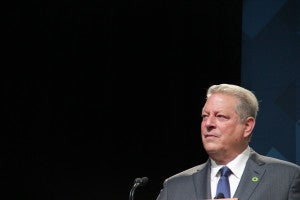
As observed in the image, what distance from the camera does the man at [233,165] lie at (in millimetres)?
2693

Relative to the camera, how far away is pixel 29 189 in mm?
4684

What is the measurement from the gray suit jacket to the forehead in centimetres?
30

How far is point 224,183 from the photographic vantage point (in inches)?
109

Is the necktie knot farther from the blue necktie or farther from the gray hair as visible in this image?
the gray hair

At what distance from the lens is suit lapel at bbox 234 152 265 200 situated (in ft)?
8.82

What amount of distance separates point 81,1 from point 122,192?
1913 millimetres

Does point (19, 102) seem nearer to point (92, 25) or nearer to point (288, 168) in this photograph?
point (92, 25)

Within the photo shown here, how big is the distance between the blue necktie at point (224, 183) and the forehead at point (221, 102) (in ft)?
1.08

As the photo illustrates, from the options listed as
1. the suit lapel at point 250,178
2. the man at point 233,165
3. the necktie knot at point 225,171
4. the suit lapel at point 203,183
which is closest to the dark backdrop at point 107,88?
the man at point 233,165

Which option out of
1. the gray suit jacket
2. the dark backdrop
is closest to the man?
the gray suit jacket

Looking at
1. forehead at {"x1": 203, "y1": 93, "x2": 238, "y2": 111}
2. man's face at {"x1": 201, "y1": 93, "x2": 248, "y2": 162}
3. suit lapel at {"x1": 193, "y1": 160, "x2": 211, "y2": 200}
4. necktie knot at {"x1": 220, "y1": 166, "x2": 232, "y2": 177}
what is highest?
forehead at {"x1": 203, "y1": 93, "x2": 238, "y2": 111}

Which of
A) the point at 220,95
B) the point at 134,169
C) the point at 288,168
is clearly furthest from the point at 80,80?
the point at 288,168

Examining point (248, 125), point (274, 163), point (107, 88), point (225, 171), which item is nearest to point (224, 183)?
point (225, 171)

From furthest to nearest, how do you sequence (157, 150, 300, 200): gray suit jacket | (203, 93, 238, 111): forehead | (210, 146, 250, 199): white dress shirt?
(203, 93, 238, 111): forehead < (210, 146, 250, 199): white dress shirt < (157, 150, 300, 200): gray suit jacket
